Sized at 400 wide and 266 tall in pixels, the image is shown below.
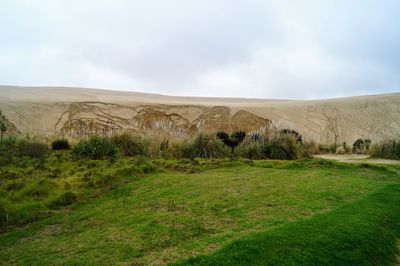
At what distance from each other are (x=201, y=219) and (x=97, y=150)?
21.8ft

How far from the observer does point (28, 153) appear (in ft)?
31.3

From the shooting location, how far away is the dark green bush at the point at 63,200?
16.3 ft

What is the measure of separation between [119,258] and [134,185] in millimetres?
3314

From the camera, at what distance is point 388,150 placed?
37.2ft

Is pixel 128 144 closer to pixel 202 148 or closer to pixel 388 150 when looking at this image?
pixel 202 148

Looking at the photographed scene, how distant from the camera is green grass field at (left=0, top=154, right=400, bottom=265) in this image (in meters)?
2.97

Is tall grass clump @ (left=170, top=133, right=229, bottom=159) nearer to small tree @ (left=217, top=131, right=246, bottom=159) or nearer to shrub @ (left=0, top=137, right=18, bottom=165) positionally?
small tree @ (left=217, top=131, right=246, bottom=159)

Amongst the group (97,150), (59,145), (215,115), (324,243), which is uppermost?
(215,115)

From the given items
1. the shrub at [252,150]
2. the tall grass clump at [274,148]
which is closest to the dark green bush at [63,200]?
the shrub at [252,150]

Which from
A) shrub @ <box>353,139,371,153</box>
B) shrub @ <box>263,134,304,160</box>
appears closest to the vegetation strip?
shrub @ <box>263,134,304,160</box>

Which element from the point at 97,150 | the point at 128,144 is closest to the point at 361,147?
the point at 128,144

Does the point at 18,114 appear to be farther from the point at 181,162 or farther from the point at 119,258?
the point at 119,258

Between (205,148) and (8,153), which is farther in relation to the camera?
(205,148)

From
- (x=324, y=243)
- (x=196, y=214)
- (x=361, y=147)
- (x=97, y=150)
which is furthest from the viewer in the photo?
(x=361, y=147)
